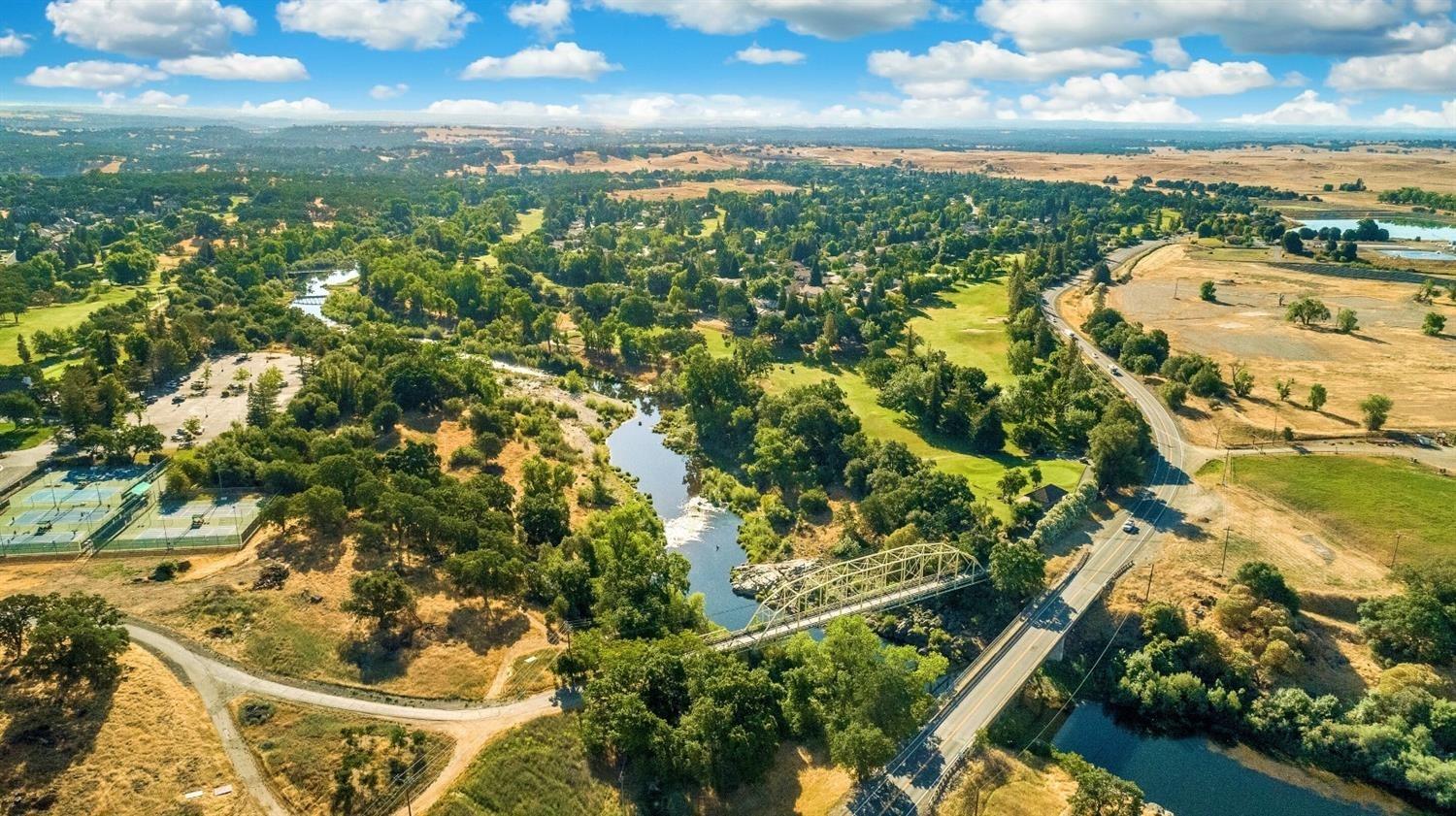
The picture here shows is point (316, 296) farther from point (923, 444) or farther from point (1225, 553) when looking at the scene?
point (1225, 553)

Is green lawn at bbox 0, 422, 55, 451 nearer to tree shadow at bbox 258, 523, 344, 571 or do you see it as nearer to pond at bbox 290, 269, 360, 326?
tree shadow at bbox 258, 523, 344, 571

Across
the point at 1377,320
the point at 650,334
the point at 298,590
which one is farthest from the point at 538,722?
the point at 1377,320

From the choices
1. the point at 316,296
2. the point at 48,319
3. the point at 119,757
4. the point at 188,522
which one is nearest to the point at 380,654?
the point at 119,757

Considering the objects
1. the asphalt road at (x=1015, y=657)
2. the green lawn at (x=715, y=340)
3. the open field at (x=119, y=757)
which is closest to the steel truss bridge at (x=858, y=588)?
the asphalt road at (x=1015, y=657)

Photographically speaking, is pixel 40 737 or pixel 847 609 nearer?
pixel 40 737

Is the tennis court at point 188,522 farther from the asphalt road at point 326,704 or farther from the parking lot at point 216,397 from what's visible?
the parking lot at point 216,397

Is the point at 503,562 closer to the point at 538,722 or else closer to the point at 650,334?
the point at 538,722
